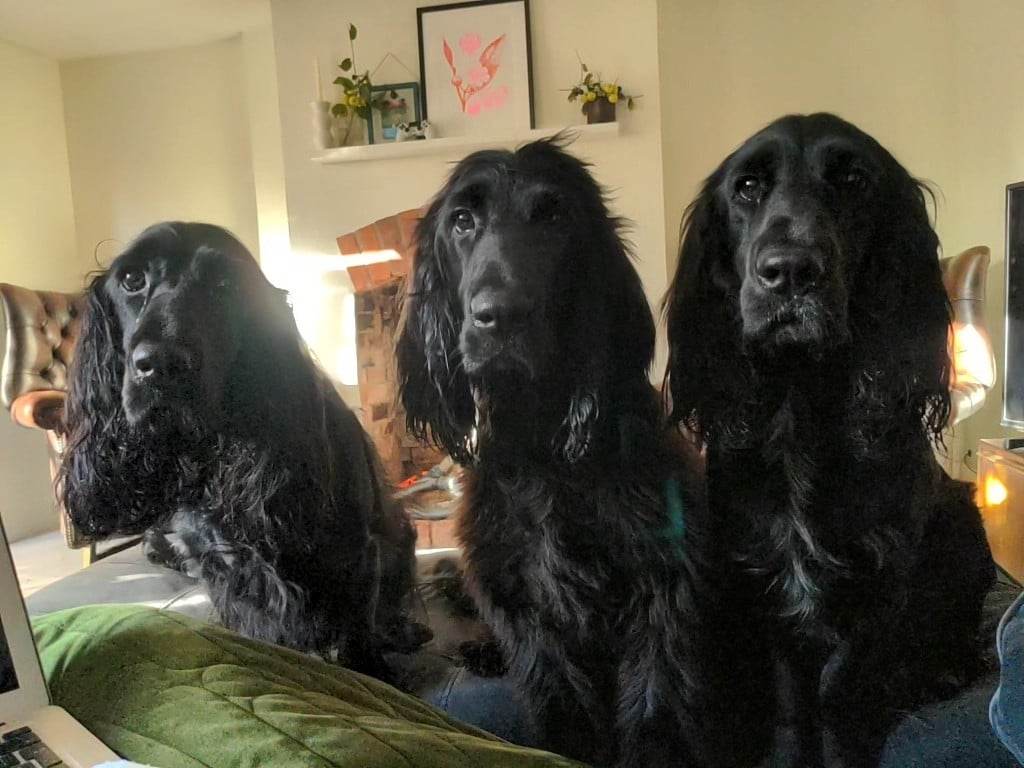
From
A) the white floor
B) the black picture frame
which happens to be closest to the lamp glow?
the black picture frame

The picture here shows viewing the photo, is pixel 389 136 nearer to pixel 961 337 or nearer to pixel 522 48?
pixel 522 48

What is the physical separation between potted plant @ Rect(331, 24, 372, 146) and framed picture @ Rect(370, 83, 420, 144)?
0.01m

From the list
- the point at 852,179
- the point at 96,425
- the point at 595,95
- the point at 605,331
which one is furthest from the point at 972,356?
the point at 96,425

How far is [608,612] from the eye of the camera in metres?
0.67

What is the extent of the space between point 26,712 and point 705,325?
0.68 metres

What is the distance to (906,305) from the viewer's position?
58 cm

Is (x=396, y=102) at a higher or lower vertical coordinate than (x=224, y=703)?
higher

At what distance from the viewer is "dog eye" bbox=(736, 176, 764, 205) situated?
0.57 metres

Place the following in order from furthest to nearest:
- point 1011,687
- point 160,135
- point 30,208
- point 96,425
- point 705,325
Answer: point 30,208
point 160,135
point 96,425
point 705,325
point 1011,687

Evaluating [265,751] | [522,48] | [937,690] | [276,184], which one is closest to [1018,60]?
[522,48]

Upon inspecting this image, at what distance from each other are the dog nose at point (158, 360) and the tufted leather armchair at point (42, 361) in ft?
0.35

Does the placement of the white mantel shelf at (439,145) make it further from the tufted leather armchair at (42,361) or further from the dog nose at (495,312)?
the tufted leather armchair at (42,361)

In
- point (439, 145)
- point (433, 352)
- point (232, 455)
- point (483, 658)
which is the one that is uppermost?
point (439, 145)

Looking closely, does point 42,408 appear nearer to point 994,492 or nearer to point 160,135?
point 160,135
